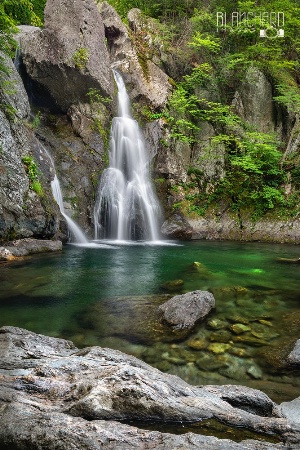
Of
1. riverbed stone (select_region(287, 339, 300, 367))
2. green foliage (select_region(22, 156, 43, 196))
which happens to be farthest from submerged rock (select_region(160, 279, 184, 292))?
green foliage (select_region(22, 156, 43, 196))

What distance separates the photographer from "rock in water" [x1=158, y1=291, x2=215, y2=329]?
544 centimetres

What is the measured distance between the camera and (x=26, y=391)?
8.54 ft

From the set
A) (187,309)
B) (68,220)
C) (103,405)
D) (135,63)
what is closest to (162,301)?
(187,309)

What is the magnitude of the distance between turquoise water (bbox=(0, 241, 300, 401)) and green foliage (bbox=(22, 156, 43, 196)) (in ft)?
8.71

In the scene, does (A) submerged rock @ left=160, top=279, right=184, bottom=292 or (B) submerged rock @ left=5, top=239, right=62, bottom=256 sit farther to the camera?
(B) submerged rock @ left=5, top=239, right=62, bottom=256

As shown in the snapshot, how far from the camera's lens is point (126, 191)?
16.3 metres

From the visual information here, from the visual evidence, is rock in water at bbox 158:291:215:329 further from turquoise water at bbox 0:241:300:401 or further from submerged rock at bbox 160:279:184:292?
submerged rock at bbox 160:279:184:292

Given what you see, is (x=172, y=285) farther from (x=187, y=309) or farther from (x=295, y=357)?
(x=295, y=357)

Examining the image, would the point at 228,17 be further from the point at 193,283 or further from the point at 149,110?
the point at 193,283

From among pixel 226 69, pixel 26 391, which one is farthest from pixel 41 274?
pixel 226 69

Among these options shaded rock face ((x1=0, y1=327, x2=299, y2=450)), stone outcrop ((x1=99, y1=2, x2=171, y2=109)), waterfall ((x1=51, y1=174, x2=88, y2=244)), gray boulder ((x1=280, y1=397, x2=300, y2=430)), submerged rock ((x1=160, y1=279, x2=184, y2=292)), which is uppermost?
stone outcrop ((x1=99, y1=2, x2=171, y2=109))

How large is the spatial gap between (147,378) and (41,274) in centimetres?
662

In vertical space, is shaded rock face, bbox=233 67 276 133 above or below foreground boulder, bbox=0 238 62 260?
above

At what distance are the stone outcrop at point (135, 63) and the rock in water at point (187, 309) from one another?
15.3 metres
